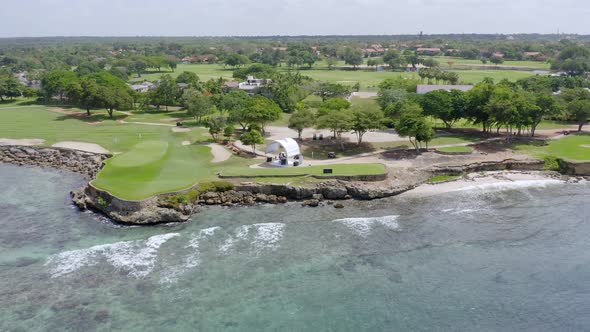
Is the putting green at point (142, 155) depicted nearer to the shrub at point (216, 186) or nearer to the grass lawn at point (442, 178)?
the shrub at point (216, 186)

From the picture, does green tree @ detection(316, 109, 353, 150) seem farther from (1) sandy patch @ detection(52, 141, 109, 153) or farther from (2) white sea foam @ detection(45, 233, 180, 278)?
(1) sandy patch @ detection(52, 141, 109, 153)

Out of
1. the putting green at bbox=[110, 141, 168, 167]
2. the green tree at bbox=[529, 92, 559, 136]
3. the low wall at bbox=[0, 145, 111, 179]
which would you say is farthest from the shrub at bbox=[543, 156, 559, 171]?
the low wall at bbox=[0, 145, 111, 179]

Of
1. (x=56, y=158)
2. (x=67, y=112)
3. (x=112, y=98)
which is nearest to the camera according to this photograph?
(x=56, y=158)

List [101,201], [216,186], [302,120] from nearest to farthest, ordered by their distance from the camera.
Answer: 1. [101,201]
2. [216,186]
3. [302,120]

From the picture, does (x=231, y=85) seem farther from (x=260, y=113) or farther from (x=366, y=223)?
(x=366, y=223)

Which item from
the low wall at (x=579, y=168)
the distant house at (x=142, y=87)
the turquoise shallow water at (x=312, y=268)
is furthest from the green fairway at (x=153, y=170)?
the distant house at (x=142, y=87)

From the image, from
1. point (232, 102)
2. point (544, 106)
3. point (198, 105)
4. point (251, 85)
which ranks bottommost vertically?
point (198, 105)

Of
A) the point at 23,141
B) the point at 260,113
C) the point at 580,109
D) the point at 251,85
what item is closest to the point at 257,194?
the point at 260,113
